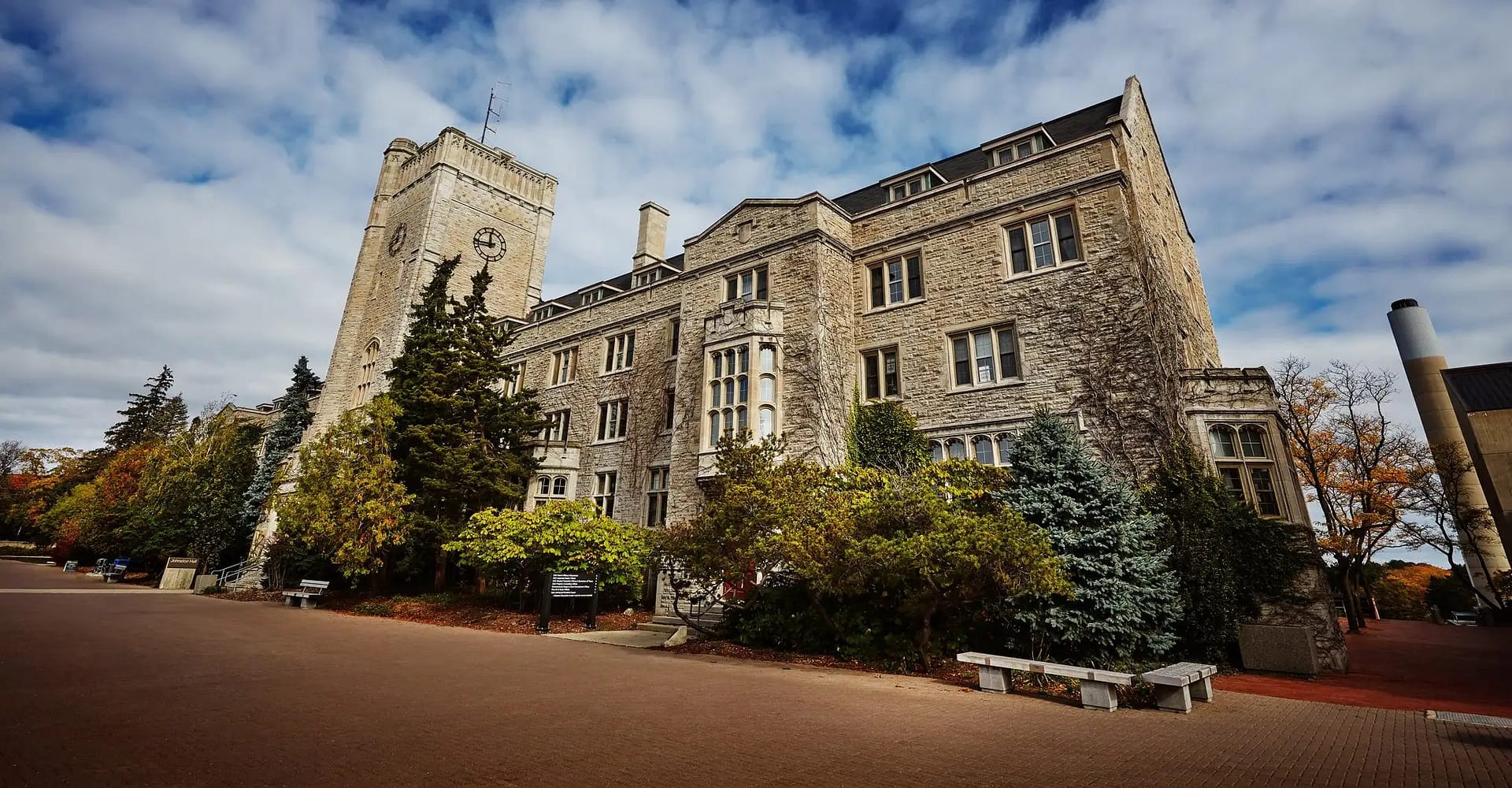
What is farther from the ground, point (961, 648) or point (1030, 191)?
point (1030, 191)

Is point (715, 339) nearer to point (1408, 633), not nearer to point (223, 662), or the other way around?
point (223, 662)

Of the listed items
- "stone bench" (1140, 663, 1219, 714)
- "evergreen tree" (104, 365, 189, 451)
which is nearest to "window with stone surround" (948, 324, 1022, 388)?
"stone bench" (1140, 663, 1219, 714)

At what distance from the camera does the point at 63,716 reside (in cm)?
553

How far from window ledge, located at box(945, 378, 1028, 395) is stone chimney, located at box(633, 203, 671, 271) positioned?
18.7 m

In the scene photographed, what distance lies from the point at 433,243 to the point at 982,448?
35649 millimetres

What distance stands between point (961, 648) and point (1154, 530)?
5031mm

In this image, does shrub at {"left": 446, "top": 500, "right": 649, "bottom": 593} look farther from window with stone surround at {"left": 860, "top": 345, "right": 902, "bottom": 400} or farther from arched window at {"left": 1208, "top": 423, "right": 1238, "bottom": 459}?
arched window at {"left": 1208, "top": 423, "right": 1238, "bottom": 459}

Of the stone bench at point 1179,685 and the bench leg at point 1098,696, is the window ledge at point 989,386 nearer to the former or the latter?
the stone bench at point 1179,685

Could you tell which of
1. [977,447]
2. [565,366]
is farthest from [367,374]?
[977,447]

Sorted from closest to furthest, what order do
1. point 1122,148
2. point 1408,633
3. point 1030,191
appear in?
1. point 1122,148
2. point 1030,191
3. point 1408,633

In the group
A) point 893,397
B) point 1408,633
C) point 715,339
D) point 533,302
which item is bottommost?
point 1408,633

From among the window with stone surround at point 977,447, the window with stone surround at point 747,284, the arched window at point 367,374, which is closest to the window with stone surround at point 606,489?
the window with stone surround at point 747,284

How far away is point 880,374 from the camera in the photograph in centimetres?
1930

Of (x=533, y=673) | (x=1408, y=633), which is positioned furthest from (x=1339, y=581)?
(x=533, y=673)
